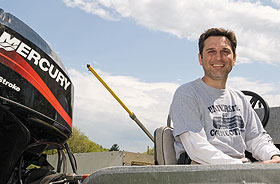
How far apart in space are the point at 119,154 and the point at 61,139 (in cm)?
274

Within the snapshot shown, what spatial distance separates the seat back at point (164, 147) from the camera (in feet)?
7.13

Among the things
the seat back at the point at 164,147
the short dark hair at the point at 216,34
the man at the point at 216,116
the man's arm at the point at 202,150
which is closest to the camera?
the man's arm at the point at 202,150

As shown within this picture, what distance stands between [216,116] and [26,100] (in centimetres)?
115

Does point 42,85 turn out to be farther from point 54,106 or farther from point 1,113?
point 1,113

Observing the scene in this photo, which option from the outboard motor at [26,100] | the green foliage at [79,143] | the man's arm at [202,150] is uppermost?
the green foliage at [79,143]

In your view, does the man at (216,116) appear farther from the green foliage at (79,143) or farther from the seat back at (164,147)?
the green foliage at (79,143)

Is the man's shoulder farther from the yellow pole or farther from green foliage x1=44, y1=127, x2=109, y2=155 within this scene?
green foliage x1=44, y1=127, x2=109, y2=155

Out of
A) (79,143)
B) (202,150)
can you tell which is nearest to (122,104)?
(202,150)

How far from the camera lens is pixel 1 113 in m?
2.03

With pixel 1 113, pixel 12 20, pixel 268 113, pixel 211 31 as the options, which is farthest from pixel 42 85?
pixel 268 113

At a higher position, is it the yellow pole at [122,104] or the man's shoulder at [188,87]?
the yellow pole at [122,104]

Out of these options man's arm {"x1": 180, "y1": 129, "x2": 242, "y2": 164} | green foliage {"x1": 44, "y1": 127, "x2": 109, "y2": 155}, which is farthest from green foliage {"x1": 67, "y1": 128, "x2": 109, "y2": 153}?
man's arm {"x1": 180, "y1": 129, "x2": 242, "y2": 164}

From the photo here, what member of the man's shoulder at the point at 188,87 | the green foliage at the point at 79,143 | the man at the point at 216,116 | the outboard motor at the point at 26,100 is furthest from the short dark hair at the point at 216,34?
the green foliage at the point at 79,143

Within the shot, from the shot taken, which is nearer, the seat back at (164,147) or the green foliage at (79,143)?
the seat back at (164,147)
